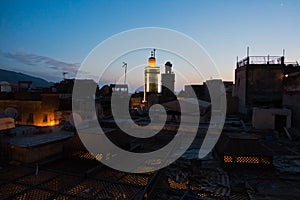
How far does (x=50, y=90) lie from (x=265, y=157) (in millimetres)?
29855

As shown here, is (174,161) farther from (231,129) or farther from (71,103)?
(71,103)

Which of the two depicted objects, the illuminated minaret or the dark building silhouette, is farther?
the illuminated minaret

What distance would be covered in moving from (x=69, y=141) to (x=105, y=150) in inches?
73.6

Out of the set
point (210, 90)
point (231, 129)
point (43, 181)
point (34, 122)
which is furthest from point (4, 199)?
point (210, 90)

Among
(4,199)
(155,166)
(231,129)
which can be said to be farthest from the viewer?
(231,129)

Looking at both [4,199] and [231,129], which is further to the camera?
[231,129]

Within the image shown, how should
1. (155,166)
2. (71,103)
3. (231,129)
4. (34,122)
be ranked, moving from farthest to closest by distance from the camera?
(71,103)
(34,122)
(231,129)
(155,166)

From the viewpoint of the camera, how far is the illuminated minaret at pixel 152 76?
108ft

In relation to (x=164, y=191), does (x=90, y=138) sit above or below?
above

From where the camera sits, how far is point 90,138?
945cm

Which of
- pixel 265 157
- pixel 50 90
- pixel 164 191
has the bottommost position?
pixel 164 191

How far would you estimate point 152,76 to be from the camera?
1346 inches

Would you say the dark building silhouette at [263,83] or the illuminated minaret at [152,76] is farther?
the illuminated minaret at [152,76]

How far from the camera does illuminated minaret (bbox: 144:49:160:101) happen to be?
33.0m
